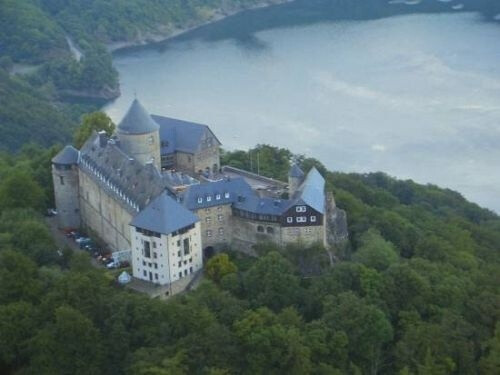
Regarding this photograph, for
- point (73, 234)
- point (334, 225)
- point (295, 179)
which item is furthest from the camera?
point (73, 234)

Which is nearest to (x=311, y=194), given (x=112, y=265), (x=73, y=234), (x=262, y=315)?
(x=262, y=315)

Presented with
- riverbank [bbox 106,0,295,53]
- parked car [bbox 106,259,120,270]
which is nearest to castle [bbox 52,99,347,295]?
parked car [bbox 106,259,120,270]

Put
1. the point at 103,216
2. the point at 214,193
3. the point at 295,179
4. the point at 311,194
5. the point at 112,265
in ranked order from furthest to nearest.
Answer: the point at 103,216 < the point at 295,179 < the point at 112,265 < the point at 214,193 < the point at 311,194

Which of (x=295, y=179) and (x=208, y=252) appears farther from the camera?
(x=295, y=179)

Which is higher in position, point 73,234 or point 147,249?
point 147,249

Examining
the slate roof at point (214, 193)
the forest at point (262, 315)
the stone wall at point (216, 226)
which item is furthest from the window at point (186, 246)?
the stone wall at point (216, 226)

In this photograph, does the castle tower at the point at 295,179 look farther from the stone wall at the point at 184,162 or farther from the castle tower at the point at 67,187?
the castle tower at the point at 67,187

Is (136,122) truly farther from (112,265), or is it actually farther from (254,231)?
(254,231)
